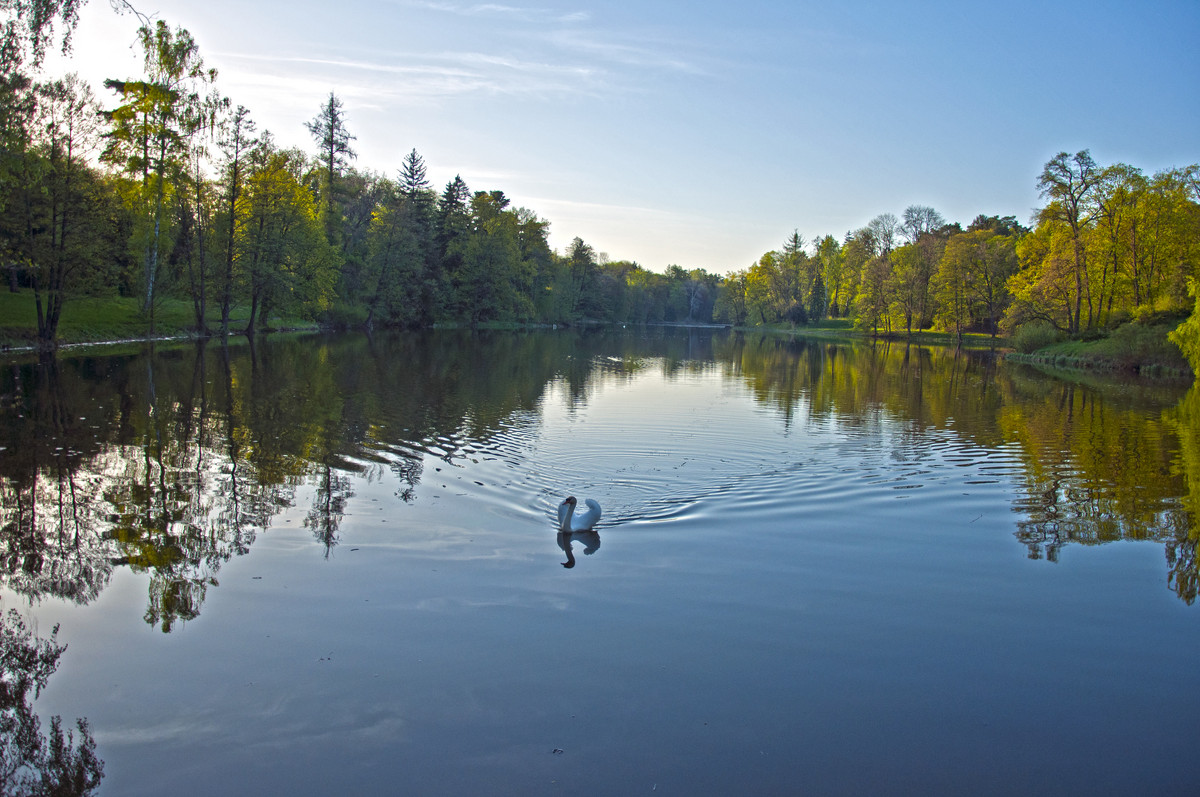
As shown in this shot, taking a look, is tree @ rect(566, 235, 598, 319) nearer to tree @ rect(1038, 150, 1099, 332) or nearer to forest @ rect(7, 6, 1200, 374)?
forest @ rect(7, 6, 1200, 374)

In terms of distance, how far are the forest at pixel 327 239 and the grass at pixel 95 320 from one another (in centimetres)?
82

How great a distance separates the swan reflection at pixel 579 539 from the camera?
8242 mm

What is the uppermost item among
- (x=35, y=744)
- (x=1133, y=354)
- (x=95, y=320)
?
(x=1133, y=354)

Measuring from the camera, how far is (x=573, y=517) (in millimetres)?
8641

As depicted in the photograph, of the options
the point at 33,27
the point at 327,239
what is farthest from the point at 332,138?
the point at 33,27

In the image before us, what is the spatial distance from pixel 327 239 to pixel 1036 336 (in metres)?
47.6

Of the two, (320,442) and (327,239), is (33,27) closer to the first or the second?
(320,442)

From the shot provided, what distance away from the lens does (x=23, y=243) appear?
27156 millimetres

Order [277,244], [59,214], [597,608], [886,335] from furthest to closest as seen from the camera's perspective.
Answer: [886,335] < [277,244] < [59,214] < [597,608]

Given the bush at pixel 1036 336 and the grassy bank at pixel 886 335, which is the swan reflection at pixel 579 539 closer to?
the bush at pixel 1036 336

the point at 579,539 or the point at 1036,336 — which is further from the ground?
the point at 1036,336

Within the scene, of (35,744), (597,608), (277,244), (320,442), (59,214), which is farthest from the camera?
(277,244)

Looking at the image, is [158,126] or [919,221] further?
[919,221]

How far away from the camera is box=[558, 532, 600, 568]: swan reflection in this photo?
27.0 feet
